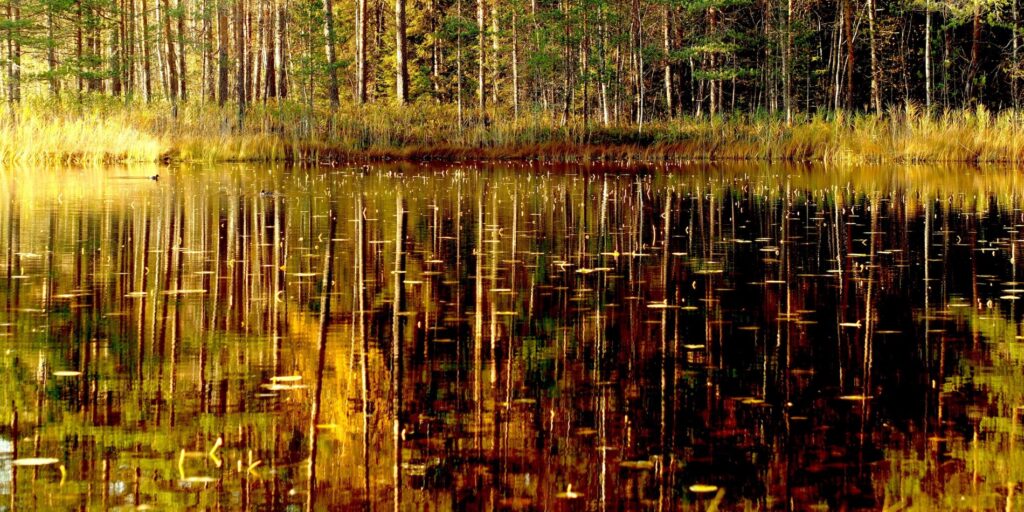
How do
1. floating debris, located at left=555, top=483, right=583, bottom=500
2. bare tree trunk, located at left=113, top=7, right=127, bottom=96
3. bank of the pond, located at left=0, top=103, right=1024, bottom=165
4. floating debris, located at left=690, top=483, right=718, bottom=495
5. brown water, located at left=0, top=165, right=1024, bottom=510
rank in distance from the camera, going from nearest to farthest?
floating debris, located at left=555, top=483, right=583, bottom=500
floating debris, located at left=690, top=483, right=718, bottom=495
brown water, located at left=0, top=165, right=1024, bottom=510
bank of the pond, located at left=0, top=103, right=1024, bottom=165
bare tree trunk, located at left=113, top=7, right=127, bottom=96

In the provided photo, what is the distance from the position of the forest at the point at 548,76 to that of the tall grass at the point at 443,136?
8 centimetres

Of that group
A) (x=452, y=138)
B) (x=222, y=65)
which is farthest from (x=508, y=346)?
(x=222, y=65)

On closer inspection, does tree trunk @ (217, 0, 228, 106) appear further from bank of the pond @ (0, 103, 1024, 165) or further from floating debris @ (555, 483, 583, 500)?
floating debris @ (555, 483, 583, 500)

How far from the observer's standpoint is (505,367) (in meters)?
6.89

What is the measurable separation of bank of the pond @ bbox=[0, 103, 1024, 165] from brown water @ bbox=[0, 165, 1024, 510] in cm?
1781

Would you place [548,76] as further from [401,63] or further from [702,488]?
[702,488]

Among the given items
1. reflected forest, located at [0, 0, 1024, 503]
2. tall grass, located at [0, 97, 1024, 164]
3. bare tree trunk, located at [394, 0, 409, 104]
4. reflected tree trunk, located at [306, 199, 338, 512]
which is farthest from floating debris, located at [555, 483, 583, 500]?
bare tree trunk, located at [394, 0, 409, 104]

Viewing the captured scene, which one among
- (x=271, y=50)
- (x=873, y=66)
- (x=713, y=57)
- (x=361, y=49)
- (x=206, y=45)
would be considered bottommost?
(x=873, y=66)

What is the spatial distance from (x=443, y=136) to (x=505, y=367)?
30.7 meters

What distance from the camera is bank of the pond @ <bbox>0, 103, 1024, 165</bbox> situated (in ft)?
106

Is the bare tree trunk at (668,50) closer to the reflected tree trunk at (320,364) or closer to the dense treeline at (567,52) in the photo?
the dense treeline at (567,52)

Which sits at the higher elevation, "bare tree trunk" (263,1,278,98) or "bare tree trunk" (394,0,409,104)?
"bare tree trunk" (263,1,278,98)

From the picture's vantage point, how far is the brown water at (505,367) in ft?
15.8

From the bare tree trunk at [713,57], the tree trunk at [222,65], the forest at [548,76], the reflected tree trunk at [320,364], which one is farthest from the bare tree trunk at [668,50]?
the reflected tree trunk at [320,364]
